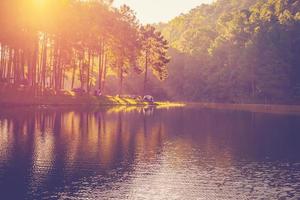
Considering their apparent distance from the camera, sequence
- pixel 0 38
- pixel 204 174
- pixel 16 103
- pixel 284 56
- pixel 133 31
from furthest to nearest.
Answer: pixel 284 56
pixel 133 31
pixel 16 103
pixel 0 38
pixel 204 174

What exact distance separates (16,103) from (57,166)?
44.3 metres

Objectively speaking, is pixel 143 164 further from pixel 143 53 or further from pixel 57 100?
pixel 143 53

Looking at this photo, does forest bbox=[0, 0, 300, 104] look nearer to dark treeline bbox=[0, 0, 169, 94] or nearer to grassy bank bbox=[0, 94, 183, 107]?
dark treeline bbox=[0, 0, 169, 94]

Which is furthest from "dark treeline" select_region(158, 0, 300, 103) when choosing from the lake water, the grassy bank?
the lake water

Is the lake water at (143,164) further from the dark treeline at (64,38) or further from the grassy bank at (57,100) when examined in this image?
the grassy bank at (57,100)

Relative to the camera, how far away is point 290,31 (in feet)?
413

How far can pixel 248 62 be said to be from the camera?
129m

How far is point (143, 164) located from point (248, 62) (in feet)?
362

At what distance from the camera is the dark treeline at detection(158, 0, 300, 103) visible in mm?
124438

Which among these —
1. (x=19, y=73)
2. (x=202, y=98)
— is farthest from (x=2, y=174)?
(x=202, y=98)

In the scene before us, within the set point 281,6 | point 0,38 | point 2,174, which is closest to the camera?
point 2,174

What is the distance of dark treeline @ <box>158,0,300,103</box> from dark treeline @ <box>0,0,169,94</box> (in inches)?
1242

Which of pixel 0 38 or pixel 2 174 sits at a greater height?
pixel 0 38

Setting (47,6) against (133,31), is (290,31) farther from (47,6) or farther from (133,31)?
(47,6)
